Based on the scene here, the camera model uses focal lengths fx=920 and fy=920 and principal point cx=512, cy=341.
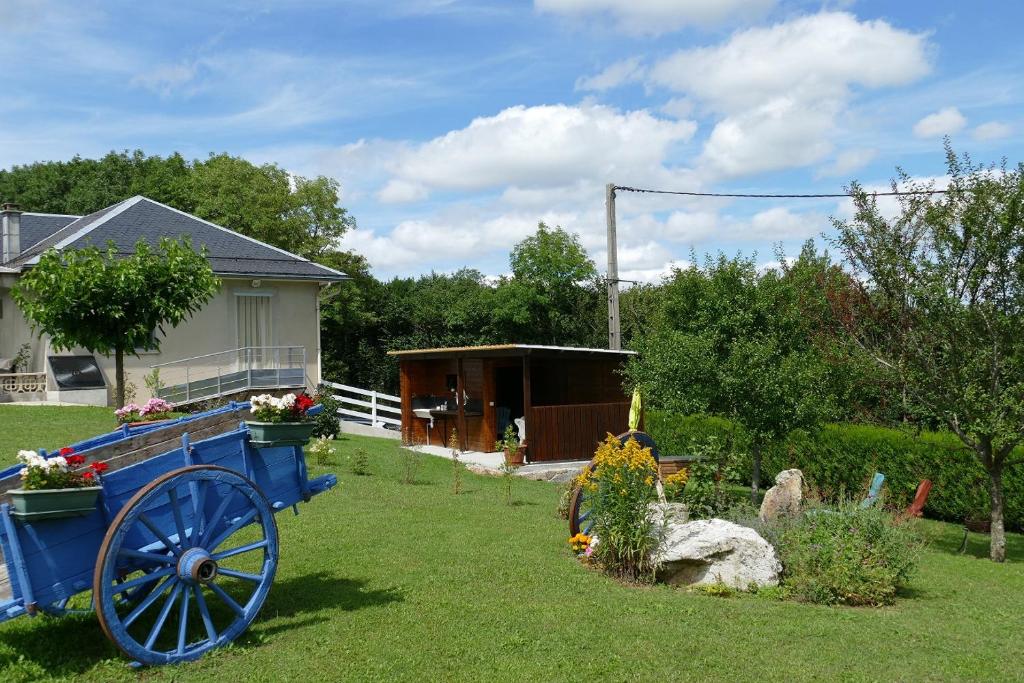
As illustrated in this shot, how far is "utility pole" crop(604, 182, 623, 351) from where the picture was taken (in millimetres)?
22188

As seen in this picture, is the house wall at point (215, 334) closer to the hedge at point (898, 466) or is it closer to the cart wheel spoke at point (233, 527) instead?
the hedge at point (898, 466)

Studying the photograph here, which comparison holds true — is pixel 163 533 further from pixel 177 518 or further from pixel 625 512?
pixel 625 512

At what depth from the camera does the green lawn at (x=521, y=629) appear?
5.78 m

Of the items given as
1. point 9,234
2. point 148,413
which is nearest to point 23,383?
point 9,234

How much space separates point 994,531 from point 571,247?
77.1ft

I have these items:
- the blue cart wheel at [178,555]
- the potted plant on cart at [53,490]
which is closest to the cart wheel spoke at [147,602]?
the blue cart wheel at [178,555]

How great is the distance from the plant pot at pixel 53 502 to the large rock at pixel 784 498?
Result: 21.7ft

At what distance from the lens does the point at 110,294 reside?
1247cm

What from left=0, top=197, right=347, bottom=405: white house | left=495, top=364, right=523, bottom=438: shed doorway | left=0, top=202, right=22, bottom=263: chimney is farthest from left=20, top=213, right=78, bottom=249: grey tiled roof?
left=495, top=364, right=523, bottom=438: shed doorway

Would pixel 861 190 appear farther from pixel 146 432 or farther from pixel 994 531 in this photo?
pixel 146 432

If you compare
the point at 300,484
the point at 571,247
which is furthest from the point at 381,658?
the point at 571,247

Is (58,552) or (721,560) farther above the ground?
(58,552)

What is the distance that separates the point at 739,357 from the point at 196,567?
30.1ft

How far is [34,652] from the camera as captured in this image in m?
5.97
